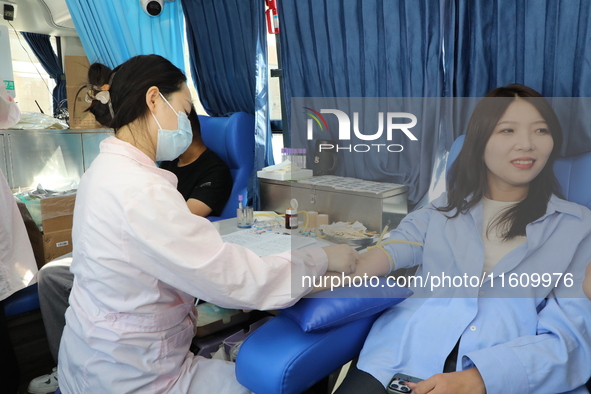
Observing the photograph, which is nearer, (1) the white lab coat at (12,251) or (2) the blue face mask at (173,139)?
(2) the blue face mask at (173,139)

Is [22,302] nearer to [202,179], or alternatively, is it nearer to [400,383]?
[202,179]

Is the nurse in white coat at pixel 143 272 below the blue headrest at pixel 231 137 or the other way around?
below

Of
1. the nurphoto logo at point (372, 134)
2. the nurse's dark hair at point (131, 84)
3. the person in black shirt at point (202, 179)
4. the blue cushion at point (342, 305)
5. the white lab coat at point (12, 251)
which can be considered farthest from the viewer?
the person in black shirt at point (202, 179)

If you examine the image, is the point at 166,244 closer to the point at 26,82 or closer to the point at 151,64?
the point at 151,64

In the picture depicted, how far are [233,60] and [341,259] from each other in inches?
79.7

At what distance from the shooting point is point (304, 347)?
1.01 metres

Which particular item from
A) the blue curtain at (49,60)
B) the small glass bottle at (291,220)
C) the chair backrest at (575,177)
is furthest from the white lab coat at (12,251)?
the blue curtain at (49,60)


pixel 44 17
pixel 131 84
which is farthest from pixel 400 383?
pixel 44 17

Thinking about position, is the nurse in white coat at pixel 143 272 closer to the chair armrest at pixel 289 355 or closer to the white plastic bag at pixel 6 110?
the chair armrest at pixel 289 355

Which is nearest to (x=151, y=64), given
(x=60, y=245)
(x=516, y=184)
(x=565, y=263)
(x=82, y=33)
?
(x=516, y=184)

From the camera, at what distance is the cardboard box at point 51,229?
2.30m

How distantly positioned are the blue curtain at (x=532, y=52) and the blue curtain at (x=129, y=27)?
2.21 m

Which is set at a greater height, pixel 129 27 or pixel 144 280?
pixel 129 27

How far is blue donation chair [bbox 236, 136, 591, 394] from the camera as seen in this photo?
98 cm
